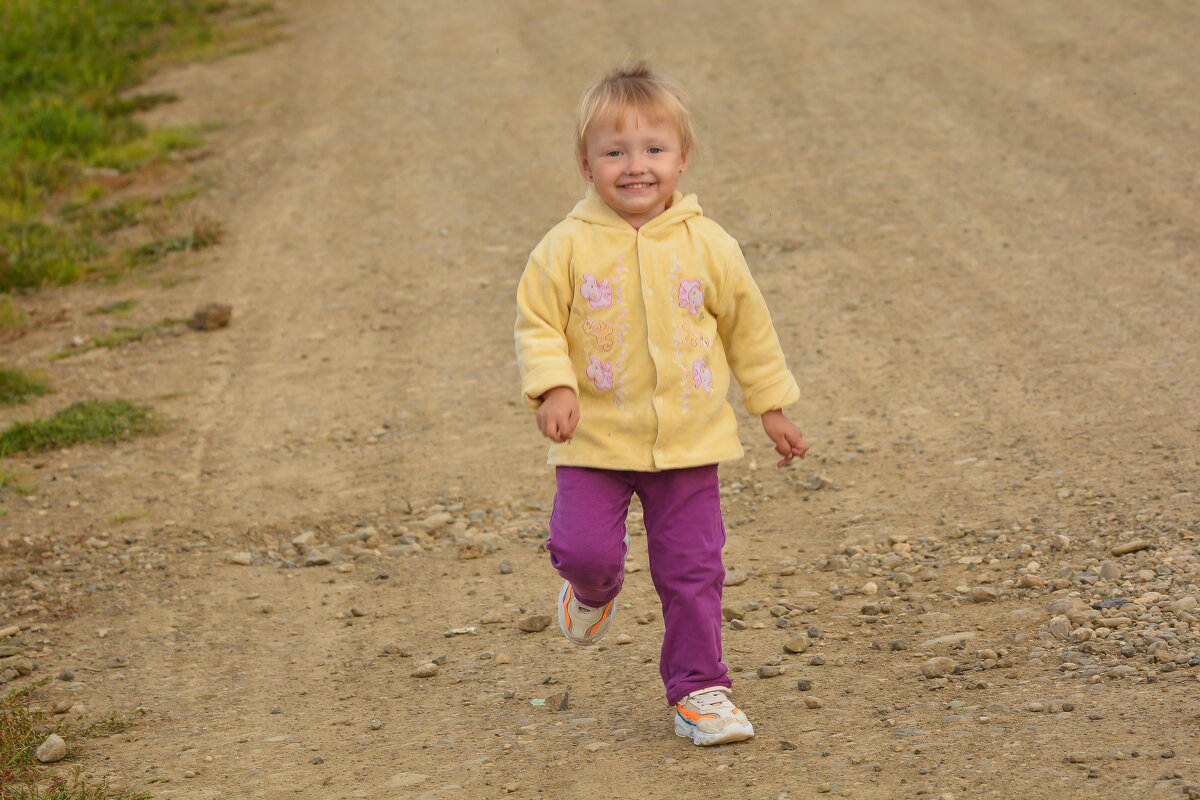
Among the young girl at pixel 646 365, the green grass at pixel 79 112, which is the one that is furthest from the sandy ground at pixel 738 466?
the green grass at pixel 79 112

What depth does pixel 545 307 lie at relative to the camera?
3.62 meters

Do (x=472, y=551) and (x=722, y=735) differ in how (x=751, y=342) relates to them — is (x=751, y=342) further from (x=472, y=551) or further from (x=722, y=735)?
(x=472, y=551)

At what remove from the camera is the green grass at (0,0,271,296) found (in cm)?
1016

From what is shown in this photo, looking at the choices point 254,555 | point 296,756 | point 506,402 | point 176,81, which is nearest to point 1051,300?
point 506,402

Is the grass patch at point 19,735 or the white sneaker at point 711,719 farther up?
the white sneaker at point 711,719

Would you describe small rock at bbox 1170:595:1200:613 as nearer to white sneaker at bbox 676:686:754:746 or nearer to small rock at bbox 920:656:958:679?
small rock at bbox 920:656:958:679

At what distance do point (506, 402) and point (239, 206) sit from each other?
4.57m

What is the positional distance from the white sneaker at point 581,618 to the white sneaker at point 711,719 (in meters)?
0.38

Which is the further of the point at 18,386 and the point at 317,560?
the point at 18,386

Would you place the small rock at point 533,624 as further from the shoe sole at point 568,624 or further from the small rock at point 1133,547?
the small rock at point 1133,547

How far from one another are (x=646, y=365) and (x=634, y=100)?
0.72m

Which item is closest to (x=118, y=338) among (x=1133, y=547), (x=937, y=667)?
(x=937, y=667)

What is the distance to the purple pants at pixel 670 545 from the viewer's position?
3617 millimetres

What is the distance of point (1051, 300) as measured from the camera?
7.56 metres
